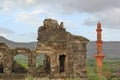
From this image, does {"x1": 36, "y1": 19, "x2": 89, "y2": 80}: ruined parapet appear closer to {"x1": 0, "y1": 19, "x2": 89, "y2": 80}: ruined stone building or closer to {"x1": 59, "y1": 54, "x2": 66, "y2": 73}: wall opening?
{"x1": 0, "y1": 19, "x2": 89, "y2": 80}: ruined stone building

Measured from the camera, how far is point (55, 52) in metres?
30.2

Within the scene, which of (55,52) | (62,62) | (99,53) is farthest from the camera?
(99,53)

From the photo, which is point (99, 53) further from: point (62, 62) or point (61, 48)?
point (61, 48)

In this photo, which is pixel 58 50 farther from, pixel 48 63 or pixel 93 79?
pixel 93 79

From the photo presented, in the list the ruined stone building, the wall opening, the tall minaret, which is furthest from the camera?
the tall minaret

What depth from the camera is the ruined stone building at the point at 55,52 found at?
30078 millimetres

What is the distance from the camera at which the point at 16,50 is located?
1187 inches

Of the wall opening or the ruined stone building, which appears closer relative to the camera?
the ruined stone building

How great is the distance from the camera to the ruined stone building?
1184 inches

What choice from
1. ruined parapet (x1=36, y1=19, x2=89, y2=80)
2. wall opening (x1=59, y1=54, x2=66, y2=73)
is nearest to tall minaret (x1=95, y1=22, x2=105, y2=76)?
wall opening (x1=59, y1=54, x2=66, y2=73)

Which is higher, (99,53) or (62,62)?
(99,53)

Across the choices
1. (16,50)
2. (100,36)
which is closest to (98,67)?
(100,36)

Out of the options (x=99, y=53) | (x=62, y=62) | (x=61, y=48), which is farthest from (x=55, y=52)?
(x=99, y=53)

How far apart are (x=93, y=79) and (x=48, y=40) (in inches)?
255
